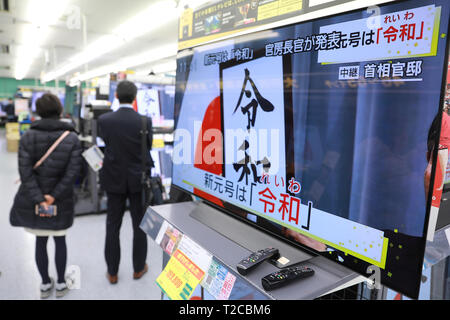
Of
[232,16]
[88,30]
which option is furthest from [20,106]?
[232,16]

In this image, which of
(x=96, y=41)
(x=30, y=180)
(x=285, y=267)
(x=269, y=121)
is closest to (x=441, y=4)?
(x=269, y=121)

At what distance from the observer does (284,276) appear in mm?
767

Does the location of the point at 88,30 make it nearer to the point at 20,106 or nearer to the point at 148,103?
the point at 20,106

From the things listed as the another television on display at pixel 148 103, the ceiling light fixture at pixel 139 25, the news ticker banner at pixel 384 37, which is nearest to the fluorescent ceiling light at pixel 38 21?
the ceiling light fixture at pixel 139 25

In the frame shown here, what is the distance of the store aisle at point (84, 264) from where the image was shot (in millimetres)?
2533

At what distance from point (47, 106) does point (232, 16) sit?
1.69 meters

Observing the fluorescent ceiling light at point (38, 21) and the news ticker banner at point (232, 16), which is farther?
the fluorescent ceiling light at point (38, 21)

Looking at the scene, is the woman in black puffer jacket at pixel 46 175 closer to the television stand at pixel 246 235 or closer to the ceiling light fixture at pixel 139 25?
the television stand at pixel 246 235

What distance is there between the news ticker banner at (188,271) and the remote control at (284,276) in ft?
0.33

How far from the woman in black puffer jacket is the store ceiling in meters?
4.02

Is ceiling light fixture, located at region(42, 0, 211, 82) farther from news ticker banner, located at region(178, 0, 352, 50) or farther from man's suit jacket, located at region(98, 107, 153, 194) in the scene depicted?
news ticker banner, located at region(178, 0, 352, 50)

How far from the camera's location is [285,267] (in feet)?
2.79

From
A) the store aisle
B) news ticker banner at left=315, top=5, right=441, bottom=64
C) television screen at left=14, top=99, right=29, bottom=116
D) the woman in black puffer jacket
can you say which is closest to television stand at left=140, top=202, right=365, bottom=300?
news ticker banner at left=315, top=5, right=441, bottom=64

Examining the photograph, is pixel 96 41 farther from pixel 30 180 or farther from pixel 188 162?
pixel 188 162
